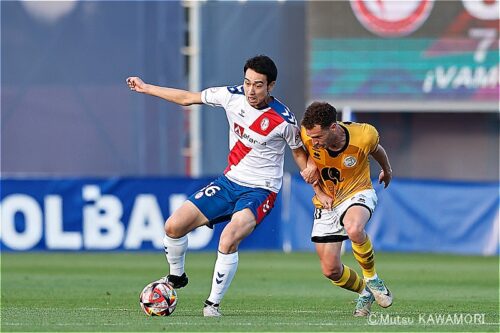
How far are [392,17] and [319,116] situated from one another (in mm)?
14183

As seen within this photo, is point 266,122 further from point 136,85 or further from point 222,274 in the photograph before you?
point 222,274

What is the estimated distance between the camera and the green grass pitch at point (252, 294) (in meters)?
9.92

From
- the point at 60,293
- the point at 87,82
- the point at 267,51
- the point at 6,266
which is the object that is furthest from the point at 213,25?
the point at 60,293

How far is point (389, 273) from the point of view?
59.6ft

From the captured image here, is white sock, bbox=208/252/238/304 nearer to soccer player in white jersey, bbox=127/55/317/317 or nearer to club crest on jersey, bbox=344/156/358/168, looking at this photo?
soccer player in white jersey, bbox=127/55/317/317

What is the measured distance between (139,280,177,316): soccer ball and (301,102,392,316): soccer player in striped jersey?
1419mm

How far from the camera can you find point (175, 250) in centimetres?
1093

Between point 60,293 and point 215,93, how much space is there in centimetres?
399

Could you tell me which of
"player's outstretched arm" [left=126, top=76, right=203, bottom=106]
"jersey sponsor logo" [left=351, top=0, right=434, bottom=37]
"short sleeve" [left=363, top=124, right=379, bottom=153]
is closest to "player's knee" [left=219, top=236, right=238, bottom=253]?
"player's outstretched arm" [left=126, top=76, right=203, bottom=106]

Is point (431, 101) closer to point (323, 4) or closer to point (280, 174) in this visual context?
point (323, 4)

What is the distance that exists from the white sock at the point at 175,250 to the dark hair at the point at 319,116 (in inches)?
59.7

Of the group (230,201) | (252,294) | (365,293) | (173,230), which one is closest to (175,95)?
(230,201)

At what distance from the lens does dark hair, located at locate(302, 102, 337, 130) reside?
1045 cm

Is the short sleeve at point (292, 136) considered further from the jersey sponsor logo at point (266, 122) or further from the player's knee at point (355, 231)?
the player's knee at point (355, 231)
